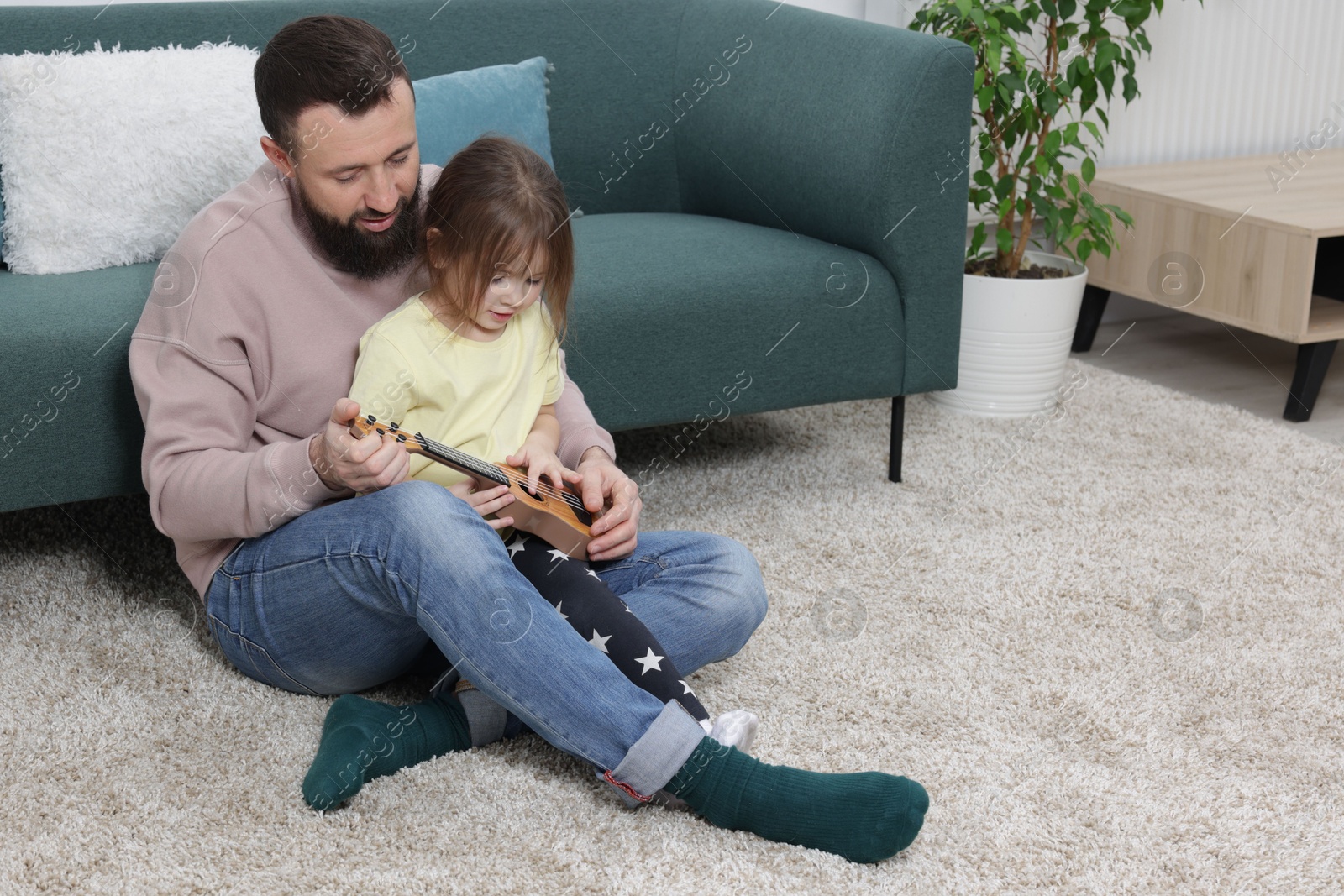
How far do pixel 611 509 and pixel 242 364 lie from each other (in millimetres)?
402

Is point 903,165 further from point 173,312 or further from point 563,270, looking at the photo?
point 173,312

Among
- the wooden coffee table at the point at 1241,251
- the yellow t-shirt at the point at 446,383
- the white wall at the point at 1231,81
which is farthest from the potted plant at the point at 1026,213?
the yellow t-shirt at the point at 446,383

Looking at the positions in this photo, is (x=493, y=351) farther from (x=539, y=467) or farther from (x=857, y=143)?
(x=857, y=143)

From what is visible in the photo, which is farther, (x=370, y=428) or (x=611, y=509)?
(x=611, y=509)

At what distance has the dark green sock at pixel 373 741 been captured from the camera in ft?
4.03

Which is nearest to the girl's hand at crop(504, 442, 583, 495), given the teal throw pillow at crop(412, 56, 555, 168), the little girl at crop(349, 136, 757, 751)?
the little girl at crop(349, 136, 757, 751)

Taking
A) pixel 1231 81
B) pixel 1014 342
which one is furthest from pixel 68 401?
pixel 1231 81

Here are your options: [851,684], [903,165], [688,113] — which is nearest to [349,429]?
[851,684]

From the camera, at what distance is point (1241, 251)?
2.58 metres

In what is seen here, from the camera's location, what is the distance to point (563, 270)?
4.55ft

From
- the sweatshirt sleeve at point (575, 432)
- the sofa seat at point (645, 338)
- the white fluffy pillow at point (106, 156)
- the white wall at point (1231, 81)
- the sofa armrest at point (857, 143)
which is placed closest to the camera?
the sweatshirt sleeve at point (575, 432)

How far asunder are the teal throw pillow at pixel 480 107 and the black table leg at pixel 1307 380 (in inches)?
58.7

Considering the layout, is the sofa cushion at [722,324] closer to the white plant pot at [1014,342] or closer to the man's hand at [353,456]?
the white plant pot at [1014,342]

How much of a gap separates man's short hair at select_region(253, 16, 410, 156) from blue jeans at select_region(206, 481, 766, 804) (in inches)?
14.8
